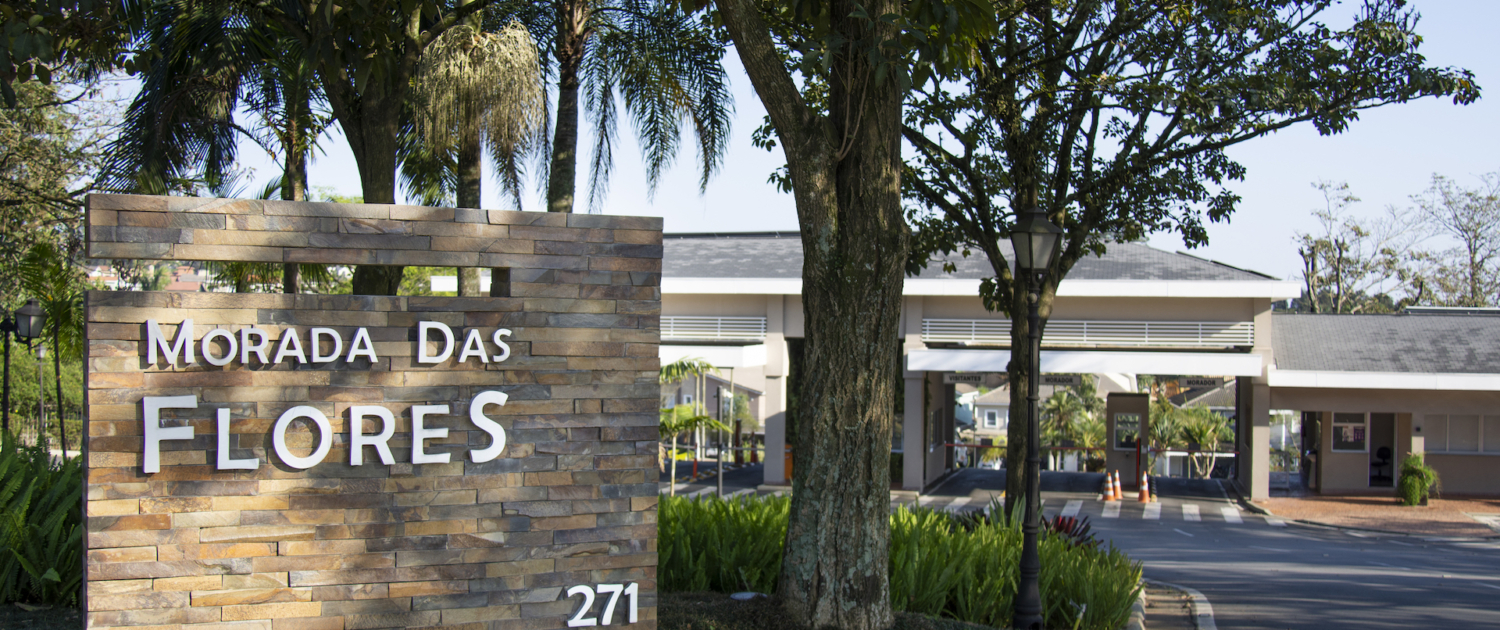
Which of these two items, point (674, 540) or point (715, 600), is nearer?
point (715, 600)

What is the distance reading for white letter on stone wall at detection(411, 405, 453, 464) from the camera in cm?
524

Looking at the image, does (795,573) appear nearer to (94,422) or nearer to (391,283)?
(94,422)

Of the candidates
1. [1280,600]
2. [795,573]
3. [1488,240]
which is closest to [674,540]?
[795,573]

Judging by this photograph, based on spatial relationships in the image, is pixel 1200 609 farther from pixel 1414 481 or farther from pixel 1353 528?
pixel 1414 481

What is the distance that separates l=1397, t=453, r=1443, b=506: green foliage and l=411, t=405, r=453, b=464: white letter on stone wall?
2264 cm

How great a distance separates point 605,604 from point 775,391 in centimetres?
1793

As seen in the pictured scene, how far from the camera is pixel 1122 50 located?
39.5ft

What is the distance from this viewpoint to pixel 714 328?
24.5 metres

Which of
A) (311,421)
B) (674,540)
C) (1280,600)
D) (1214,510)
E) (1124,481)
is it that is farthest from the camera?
(1124,481)

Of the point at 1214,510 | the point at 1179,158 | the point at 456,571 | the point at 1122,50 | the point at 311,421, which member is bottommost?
the point at 1214,510

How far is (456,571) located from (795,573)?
7.43 ft

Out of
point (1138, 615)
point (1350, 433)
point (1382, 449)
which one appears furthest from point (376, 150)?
point (1382, 449)

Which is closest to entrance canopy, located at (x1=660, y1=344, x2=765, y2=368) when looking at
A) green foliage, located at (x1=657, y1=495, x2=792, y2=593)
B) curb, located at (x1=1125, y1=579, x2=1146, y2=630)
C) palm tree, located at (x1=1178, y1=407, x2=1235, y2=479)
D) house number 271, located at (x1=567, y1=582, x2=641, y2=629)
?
curb, located at (x1=1125, y1=579, x2=1146, y2=630)

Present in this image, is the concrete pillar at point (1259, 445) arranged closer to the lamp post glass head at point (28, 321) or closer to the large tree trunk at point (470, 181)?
the large tree trunk at point (470, 181)
